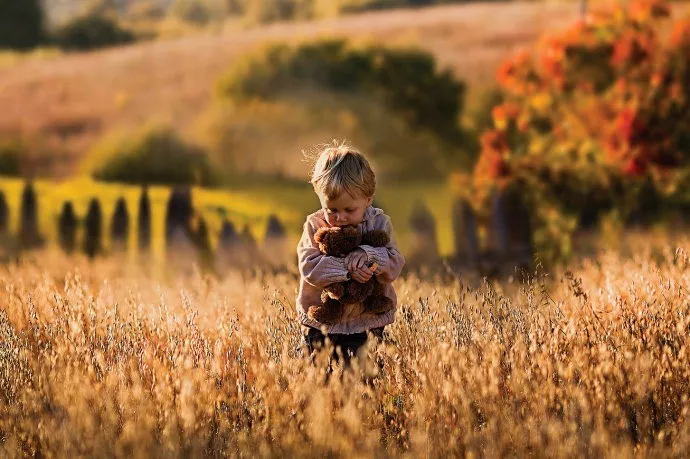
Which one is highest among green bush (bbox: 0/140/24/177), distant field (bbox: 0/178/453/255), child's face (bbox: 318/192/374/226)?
child's face (bbox: 318/192/374/226)

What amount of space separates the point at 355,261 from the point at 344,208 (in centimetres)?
20

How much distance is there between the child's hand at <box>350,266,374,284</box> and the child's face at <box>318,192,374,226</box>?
0.19 m

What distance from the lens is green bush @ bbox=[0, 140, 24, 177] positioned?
1176 cm

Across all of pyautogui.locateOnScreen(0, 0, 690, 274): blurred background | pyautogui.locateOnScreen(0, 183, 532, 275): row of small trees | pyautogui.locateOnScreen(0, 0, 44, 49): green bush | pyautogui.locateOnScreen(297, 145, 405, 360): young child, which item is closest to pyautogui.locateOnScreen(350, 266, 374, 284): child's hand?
pyautogui.locateOnScreen(297, 145, 405, 360): young child

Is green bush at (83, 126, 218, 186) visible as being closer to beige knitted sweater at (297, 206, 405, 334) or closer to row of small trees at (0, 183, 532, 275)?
row of small trees at (0, 183, 532, 275)

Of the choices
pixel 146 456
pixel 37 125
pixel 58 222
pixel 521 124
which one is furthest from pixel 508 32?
pixel 146 456

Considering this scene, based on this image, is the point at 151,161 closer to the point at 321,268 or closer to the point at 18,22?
the point at 321,268

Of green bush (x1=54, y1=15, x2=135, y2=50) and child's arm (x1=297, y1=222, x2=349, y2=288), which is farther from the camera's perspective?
green bush (x1=54, y1=15, x2=135, y2=50)

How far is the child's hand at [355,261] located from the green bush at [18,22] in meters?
17.3

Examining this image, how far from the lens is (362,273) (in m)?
3.34

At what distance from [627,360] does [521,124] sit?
678cm

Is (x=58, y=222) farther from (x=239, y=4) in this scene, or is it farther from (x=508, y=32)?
(x=239, y=4)

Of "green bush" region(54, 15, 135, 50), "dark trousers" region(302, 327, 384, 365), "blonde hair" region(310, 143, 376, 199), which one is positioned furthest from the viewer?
"green bush" region(54, 15, 135, 50)

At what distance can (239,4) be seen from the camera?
24.1 m
